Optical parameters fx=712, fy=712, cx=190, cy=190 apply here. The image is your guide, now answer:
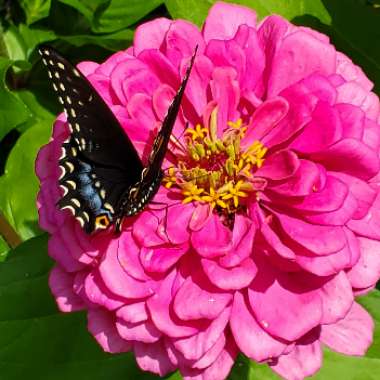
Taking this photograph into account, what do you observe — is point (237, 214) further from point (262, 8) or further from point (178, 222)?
point (262, 8)

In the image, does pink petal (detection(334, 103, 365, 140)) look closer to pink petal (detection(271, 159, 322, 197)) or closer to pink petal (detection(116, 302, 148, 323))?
pink petal (detection(271, 159, 322, 197))

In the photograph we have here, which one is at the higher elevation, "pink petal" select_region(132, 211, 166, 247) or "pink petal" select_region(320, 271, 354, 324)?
"pink petal" select_region(132, 211, 166, 247)

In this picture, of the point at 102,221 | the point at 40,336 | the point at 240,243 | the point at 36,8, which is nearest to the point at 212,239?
the point at 240,243

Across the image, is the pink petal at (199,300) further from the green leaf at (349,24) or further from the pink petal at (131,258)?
the green leaf at (349,24)

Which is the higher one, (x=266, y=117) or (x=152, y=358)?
(x=266, y=117)

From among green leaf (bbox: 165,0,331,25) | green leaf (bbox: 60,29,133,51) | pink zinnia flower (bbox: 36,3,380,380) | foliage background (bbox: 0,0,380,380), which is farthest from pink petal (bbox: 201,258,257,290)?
green leaf (bbox: 60,29,133,51)

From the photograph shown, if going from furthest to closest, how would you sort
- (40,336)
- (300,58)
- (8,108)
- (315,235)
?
1. (8,108)
2. (40,336)
3. (300,58)
4. (315,235)

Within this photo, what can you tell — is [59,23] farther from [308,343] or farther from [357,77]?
[308,343]

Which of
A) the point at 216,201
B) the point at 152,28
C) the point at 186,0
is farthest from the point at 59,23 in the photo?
the point at 216,201
